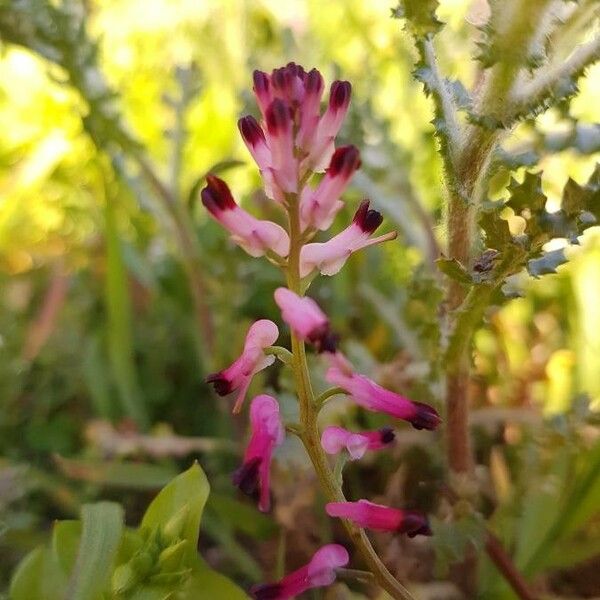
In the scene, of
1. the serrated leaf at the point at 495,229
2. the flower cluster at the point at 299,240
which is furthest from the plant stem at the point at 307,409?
the serrated leaf at the point at 495,229

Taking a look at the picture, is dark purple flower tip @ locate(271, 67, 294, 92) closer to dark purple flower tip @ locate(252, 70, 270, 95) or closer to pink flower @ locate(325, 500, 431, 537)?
dark purple flower tip @ locate(252, 70, 270, 95)

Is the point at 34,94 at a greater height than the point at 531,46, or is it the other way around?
the point at 34,94

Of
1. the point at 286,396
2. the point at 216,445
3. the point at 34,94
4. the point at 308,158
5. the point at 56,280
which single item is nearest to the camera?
the point at 308,158

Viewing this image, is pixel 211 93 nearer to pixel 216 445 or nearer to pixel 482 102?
pixel 216 445

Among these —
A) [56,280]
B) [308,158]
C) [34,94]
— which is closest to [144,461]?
[56,280]

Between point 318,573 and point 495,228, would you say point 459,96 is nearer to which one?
point 495,228

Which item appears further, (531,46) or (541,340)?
(541,340)

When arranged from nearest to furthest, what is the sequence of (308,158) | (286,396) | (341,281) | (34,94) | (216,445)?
(308,158) < (286,396) < (216,445) < (341,281) < (34,94)

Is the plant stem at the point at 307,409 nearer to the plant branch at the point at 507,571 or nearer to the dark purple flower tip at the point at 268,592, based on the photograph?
the dark purple flower tip at the point at 268,592
